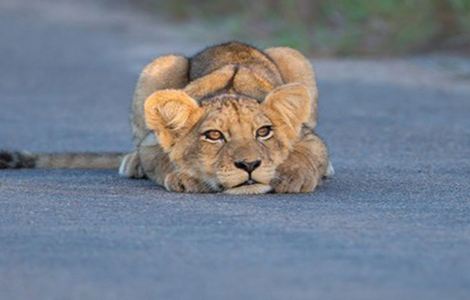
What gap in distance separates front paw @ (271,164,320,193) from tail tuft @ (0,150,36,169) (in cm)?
238

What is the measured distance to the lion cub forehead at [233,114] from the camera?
926 centimetres

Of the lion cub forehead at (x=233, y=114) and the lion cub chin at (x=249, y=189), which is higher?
the lion cub forehead at (x=233, y=114)

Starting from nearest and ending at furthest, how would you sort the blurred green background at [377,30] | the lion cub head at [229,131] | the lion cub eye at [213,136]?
the lion cub head at [229,131] < the lion cub eye at [213,136] < the blurred green background at [377,30]

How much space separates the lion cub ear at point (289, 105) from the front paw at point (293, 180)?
251mm

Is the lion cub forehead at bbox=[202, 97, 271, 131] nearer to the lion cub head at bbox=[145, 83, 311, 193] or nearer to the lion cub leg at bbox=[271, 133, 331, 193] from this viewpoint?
the lion cub head at bbox=[145, 83, 311, 193]

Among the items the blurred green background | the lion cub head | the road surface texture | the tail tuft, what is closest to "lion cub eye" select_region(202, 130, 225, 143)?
the lion cub head

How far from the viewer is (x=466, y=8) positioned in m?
20.8

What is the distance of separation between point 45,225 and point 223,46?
3048 mm

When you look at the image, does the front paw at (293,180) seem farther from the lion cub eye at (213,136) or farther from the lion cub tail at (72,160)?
the lion cub tail at (72,160)

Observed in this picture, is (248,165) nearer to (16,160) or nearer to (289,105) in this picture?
(289,105)

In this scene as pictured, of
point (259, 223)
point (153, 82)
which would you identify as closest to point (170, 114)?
point (153, 82)

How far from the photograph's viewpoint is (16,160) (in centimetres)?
1109

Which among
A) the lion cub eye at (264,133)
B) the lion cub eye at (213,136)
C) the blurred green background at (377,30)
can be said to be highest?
the lion cub eye at (264,133)

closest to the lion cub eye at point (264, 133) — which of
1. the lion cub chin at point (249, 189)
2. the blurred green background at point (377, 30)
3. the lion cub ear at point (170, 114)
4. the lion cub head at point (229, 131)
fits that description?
the lion cub head at point (229, 131)
